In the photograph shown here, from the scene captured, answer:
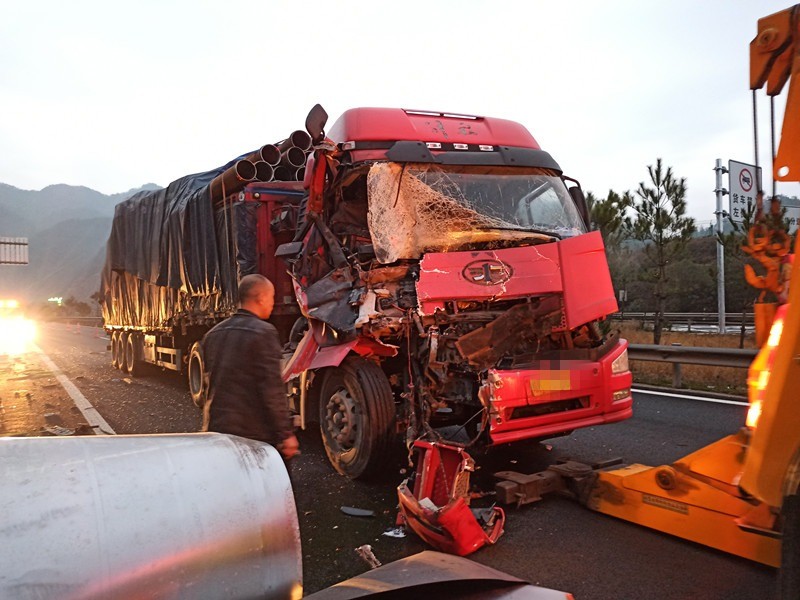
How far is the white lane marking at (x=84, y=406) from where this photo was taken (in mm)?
7559

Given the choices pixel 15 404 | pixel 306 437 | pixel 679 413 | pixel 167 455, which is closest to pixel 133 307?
pixel 15 404

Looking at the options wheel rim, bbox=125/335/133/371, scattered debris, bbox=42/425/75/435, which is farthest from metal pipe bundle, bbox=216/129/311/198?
wheel rim, bbox=125/335/133/371

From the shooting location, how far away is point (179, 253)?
937 cm

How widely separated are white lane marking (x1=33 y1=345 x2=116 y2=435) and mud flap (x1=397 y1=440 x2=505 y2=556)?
476 centimetres

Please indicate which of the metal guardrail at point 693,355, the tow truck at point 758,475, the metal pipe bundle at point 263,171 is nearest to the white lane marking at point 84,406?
the metal pipe bundle at point 263,171

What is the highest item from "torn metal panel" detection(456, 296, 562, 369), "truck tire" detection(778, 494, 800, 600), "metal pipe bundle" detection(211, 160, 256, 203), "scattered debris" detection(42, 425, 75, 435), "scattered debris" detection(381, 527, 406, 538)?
"metal pipe bundle" detection(211, 160, 256, 203)

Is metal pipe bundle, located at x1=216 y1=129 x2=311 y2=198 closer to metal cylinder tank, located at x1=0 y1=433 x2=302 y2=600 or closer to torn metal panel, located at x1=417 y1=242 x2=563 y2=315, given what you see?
torn metal panel, located at x1=417 y1=242 x2=563 y2=315

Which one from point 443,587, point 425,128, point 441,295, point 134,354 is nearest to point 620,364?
point 441,295

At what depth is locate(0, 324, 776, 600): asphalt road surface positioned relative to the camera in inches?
128

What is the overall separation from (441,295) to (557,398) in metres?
1.17

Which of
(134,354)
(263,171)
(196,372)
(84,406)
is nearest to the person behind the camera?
(263,171)

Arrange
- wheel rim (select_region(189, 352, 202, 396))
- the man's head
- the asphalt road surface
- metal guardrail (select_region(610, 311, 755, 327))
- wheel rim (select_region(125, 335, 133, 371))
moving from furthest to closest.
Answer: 1. metal guardrail (select_region(610, 311, 755, 327))
2. wheel rim (select_region(125, 335, 133, 371))
3. wheel rim (select_region(189, 352, 202, 396))
4. the man's head
5. the asphalt road surface

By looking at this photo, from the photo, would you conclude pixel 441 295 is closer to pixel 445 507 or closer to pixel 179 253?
pixel 445 507

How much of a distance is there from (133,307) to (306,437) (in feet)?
24.1
